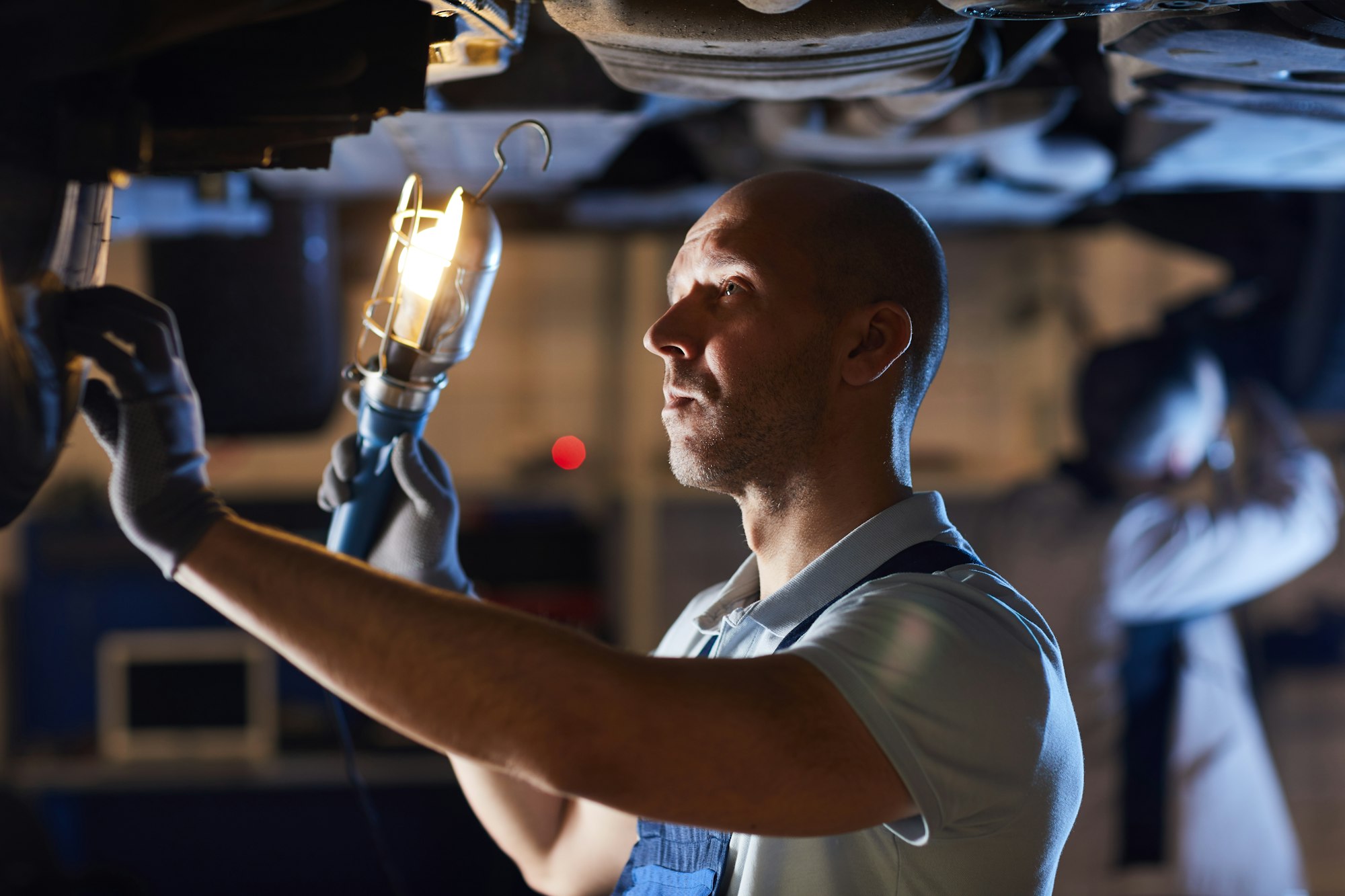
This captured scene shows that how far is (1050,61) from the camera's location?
1.42 meters

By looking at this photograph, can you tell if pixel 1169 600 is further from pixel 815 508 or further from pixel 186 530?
pixel 186 530

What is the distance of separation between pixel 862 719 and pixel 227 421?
1243mm

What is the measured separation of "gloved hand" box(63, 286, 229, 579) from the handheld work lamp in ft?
0.53

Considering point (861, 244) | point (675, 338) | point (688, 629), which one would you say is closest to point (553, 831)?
point (688, 629)

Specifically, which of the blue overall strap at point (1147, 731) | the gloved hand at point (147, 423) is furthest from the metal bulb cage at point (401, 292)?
the blue overall strap at point (1147, 731)

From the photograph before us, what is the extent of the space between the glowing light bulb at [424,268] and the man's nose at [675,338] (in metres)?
0.19

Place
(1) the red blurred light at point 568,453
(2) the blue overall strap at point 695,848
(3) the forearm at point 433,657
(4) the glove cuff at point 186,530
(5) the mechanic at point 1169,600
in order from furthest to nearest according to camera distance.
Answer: (1) the red blurred light at point 568,453 → (5) the mechanic at point 1169,600 → (2) the blue overall strap at point 695,848 → (4) the glove cuff at point 186,530 → (3) the forearm at point 433,657

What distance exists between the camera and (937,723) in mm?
726

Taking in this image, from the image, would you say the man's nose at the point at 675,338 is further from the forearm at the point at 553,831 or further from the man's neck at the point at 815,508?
the forearm at the point at 553,831

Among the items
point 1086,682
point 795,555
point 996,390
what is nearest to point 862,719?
point 795,555

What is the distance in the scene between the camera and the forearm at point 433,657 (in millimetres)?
659

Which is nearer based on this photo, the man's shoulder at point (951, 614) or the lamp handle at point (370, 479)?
the man's shoulder at point (951, 614)

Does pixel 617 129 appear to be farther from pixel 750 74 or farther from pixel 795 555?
pixel 795 555

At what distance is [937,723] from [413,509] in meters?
0.57
